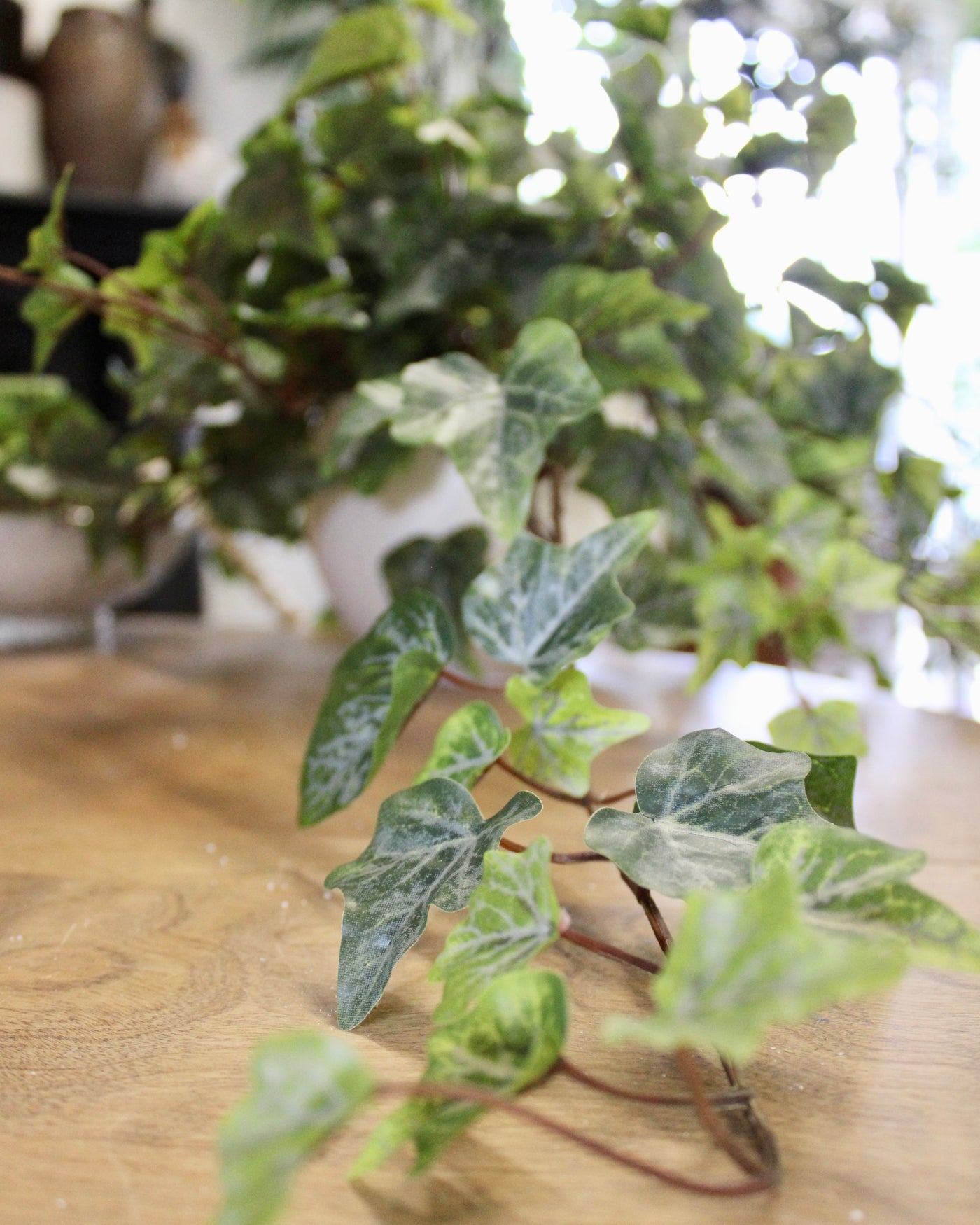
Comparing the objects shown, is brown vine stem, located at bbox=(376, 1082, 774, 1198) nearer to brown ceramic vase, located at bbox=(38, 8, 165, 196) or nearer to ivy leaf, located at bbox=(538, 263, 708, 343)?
ivy leaf, located at bbox=(538, 263, 708, 343)

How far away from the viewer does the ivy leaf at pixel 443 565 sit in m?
0.42

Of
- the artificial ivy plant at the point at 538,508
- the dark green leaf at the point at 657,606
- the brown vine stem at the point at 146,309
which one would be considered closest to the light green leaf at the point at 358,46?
the artificial ivy plant at the point at 538,508

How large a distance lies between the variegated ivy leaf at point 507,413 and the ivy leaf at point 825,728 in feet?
0.37

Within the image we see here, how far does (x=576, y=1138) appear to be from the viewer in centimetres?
10

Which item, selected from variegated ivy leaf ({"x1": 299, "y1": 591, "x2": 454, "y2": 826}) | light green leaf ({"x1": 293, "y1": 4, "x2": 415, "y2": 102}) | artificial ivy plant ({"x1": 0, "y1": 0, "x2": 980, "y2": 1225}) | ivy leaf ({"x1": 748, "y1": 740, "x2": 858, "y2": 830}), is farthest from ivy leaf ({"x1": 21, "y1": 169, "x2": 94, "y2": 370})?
ivy leaf ({"x1": 748, "y1": 740, "x2": 858, "y2": 830})

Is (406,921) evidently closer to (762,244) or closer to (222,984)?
(222,984)

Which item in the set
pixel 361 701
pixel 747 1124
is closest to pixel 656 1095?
pixel 747 1124

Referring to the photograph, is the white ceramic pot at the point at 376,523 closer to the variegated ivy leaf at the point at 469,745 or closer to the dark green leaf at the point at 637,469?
the dark green leaf at the point at 637,469

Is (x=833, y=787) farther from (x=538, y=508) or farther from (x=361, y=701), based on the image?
(x=538, y=508)

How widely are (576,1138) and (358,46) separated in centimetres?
41

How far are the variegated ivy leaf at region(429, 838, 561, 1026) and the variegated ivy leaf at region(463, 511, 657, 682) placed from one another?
65 millimetres

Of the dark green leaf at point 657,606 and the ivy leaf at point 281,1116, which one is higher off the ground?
the ivy leaf at point 281,1116

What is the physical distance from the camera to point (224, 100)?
203cm

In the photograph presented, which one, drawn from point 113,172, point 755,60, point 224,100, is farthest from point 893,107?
point 755,60
